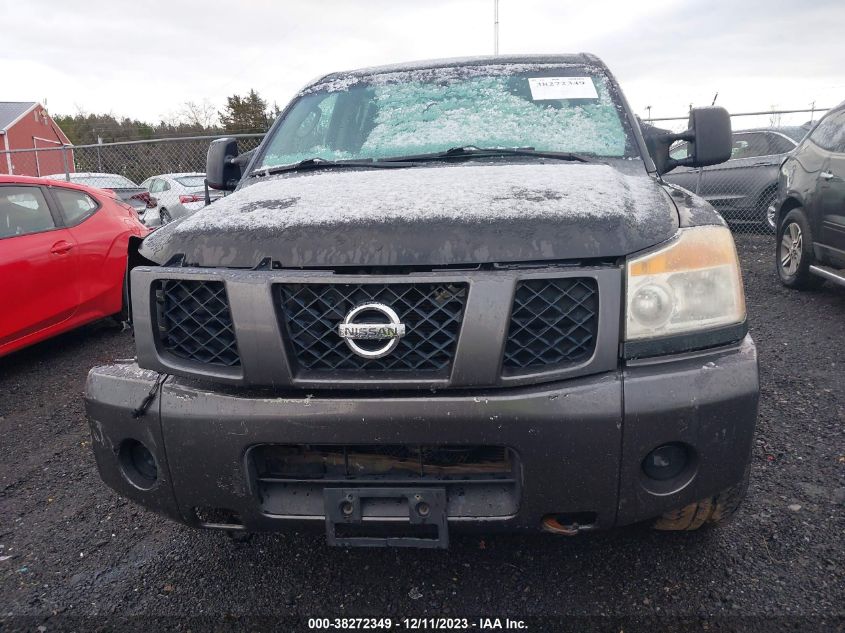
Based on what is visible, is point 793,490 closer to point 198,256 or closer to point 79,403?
point 198,256

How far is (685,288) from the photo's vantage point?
Answer: 1820 mm

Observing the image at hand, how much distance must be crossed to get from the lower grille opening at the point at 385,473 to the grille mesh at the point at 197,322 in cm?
31

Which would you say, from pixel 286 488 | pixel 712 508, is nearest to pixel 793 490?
pixel 712 508

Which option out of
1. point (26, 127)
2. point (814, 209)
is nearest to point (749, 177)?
point (814, 209)

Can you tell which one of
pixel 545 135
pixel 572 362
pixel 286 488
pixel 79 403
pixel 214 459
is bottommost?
pixel 79 403

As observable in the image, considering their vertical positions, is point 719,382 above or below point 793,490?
above

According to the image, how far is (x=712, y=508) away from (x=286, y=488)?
1.30m

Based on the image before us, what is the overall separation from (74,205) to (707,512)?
17.0 feet

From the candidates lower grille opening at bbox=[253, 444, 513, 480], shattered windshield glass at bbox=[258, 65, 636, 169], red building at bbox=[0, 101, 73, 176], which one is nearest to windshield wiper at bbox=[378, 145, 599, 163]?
shattered windshield glass at bbox=[258, 65, 636, 169]

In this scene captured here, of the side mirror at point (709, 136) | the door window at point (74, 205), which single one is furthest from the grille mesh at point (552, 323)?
the door window at point (74, 205)

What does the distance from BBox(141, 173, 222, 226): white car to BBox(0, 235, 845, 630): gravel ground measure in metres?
10.3

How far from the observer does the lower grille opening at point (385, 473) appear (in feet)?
5.84

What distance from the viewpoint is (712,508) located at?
197 cm

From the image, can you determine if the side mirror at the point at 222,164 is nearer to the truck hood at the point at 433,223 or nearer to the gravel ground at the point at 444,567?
the truck hood at the point at 433,223
